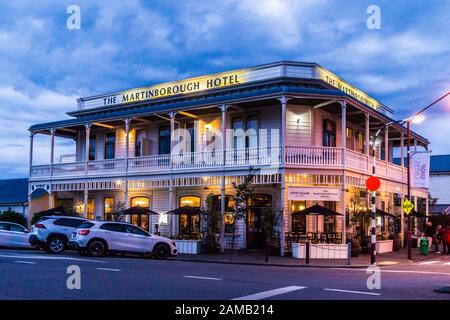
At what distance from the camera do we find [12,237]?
26.7 m

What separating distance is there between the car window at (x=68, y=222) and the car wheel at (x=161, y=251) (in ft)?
12.6

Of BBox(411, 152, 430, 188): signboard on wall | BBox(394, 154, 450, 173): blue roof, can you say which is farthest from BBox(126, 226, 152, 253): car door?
BBox(394, 154, 450, 173): blue roof

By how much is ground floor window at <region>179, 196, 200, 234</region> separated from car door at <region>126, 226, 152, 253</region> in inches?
291

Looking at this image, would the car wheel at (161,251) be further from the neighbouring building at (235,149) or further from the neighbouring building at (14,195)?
the neighbouring building at (14,195)

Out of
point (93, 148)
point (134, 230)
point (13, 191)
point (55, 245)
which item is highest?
point (93, 148)

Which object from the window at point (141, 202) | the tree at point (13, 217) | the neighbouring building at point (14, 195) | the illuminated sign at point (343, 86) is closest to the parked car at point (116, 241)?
the window at point (141, 202)

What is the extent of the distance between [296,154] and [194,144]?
7341 millimetres

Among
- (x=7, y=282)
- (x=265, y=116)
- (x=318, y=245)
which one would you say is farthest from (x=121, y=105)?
(x=7, y=282)

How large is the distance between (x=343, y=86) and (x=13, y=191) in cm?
2817

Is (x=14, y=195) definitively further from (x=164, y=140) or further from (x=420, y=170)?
(x=420, y=170)

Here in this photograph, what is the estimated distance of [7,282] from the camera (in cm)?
1241

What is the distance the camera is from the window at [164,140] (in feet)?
107

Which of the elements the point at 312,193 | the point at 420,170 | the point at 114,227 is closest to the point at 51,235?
the point at 114,227
